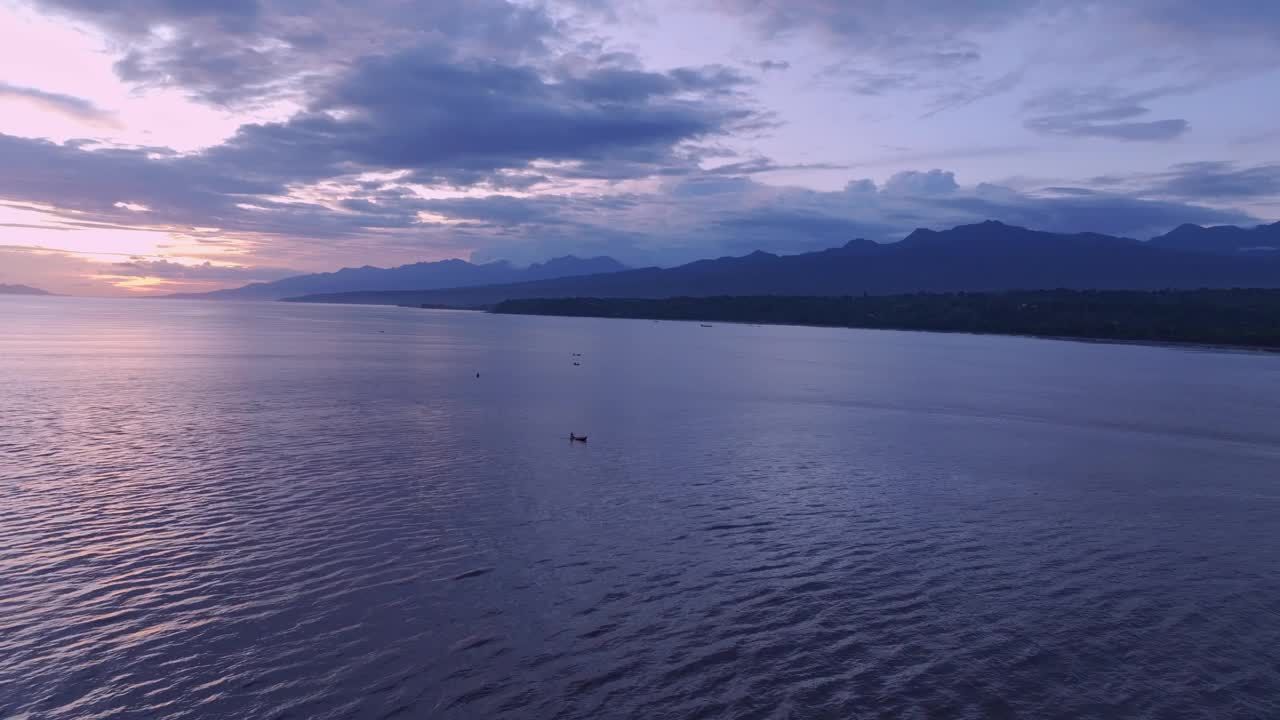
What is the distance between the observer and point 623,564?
2261cm

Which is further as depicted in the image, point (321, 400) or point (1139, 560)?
point (321, 400)

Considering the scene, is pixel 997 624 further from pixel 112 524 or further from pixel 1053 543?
pixel 112 524

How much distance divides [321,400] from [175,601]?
1494 inches

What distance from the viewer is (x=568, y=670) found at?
16391 millimetres

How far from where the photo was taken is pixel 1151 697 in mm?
15992

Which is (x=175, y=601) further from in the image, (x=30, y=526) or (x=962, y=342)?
(x=962, y=342)

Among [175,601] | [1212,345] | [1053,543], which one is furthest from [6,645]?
[1212,345]

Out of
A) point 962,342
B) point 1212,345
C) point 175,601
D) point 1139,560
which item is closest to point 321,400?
point 175,601

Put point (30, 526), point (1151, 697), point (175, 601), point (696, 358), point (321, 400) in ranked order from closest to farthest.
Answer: point (1151, 697) → point (175, 601) → point (30, 526) → point (321, 400) → point (696, 358)

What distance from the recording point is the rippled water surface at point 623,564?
1579cm

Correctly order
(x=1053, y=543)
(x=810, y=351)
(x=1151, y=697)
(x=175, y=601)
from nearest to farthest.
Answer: (x=1151, y=697), (x=175, y=601), (x=1053, y=543), (x=810, y=351)

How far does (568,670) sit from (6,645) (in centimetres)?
1140

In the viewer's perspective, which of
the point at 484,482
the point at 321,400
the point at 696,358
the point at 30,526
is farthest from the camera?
the point at 696,358

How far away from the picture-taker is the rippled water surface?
1579 centimetres
